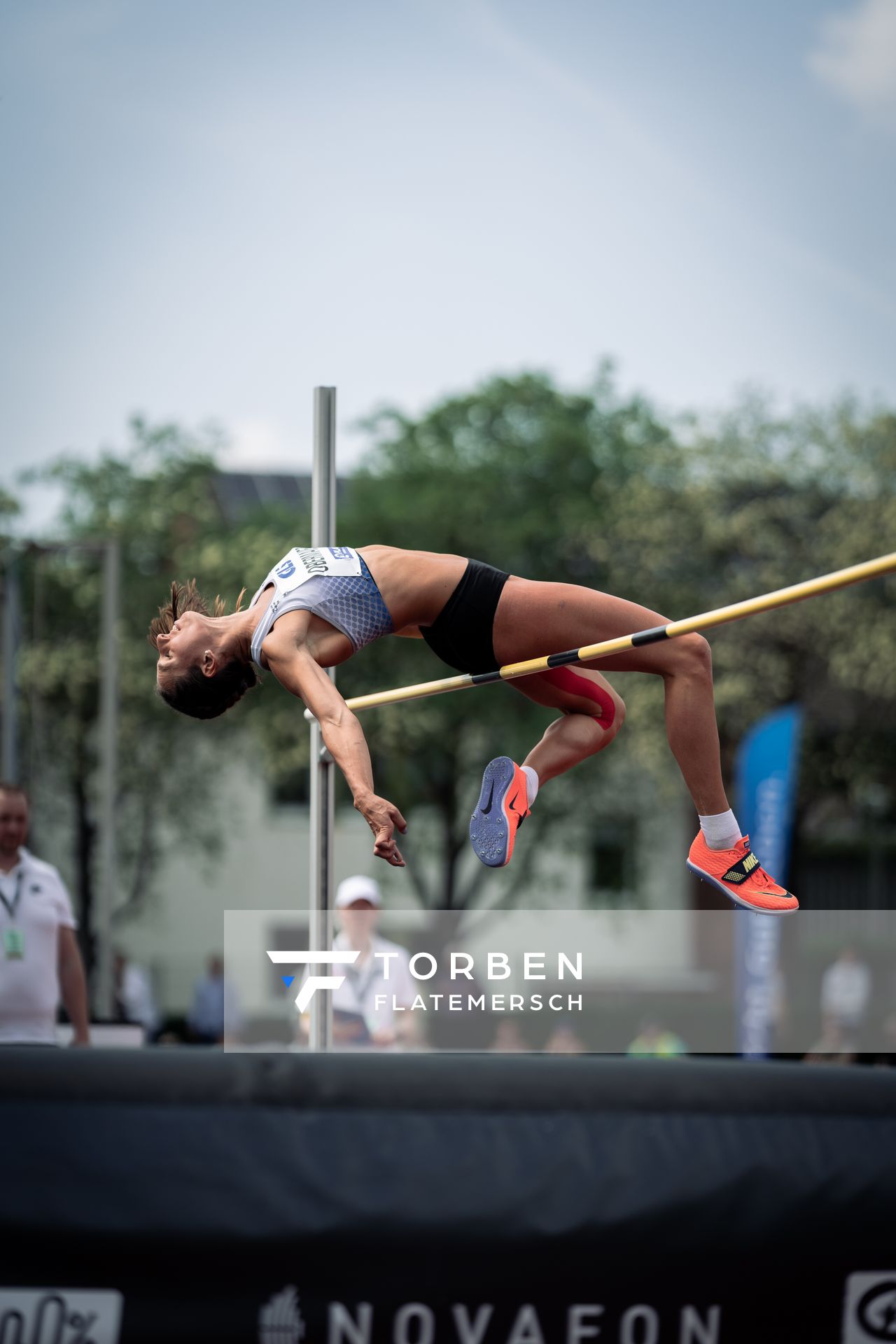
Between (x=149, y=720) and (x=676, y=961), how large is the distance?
47.1 feet

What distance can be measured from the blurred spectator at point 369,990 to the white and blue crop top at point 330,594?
3.75ft

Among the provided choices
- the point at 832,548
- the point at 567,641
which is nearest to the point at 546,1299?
the point at 567,641

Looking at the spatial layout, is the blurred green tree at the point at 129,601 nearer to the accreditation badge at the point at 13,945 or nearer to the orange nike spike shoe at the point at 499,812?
the accreditation badge at the point at 13,945

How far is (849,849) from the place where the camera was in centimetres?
3319

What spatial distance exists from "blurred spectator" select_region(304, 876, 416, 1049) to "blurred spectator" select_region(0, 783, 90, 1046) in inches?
54.1

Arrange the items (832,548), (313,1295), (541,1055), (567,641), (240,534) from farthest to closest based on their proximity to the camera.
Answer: (240,534), (832,548), (567,641), (541,1055), (313,1295)

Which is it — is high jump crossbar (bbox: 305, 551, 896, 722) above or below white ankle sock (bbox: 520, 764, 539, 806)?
above

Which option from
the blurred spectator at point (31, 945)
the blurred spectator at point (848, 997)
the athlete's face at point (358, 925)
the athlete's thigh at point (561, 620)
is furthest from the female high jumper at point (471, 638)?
the blurred spectator at point (848, 997)

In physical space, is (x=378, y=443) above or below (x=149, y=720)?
above

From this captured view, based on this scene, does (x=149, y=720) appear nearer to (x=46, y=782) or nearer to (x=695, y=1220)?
(x=46, y=782)

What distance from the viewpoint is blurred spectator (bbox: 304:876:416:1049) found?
16.2ft

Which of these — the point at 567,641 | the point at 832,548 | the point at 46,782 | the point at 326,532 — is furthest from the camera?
the point at 46,782

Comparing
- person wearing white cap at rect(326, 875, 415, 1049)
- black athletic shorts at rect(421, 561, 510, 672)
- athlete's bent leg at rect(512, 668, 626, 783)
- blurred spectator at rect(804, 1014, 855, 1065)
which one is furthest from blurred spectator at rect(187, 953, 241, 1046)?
black athletic shorts at rect(421, 561, 510, 672)

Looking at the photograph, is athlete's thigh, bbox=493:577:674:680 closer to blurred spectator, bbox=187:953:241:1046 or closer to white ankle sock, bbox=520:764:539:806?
white ankle sock, bbox=520:764:539:806
